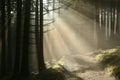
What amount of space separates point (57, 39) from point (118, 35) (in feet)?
36.3

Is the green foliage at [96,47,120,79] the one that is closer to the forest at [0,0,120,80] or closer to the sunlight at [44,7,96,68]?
the forest at [0,0,120,80]

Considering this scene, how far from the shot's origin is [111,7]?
33.0m

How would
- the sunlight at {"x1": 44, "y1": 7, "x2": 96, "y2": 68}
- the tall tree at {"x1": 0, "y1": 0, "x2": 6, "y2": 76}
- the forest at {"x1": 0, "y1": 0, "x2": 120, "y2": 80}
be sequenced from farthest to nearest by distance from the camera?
the sunlight at {"x1": 44, "y1": 7, "x2": 96, "y2": 68}
the tall tree at {"x1": 0, "y1": 0, "x2": 6, "y2": 76}
the forest at {"x1": 0, "y1": 0, "x2": 120, "y2": 80}

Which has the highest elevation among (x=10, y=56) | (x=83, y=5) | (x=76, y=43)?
(x=83, y=5)

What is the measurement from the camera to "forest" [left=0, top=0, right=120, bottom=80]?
13273 millimetres

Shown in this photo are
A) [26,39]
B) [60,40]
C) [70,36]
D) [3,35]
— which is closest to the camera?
[26,39]

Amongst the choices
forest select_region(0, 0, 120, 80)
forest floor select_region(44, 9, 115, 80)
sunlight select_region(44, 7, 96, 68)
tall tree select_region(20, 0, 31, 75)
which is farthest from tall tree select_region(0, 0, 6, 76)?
sunlight select_region(44, 7, 96, 68)

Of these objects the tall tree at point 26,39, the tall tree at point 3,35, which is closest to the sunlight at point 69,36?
the tall tree at point 3,35

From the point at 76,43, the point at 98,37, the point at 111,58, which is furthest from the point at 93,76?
the point at 76,43

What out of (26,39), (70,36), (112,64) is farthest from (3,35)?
(70,36)

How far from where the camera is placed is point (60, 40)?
44031mm

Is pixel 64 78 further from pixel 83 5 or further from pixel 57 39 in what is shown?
pixel 57 39

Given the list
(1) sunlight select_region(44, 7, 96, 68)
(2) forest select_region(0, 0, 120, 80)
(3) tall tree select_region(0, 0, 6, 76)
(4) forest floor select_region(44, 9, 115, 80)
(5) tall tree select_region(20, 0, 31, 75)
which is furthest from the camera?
(1) sunlight select_region(44, 7, 96, 68)

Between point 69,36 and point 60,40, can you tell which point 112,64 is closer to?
point 60,40
